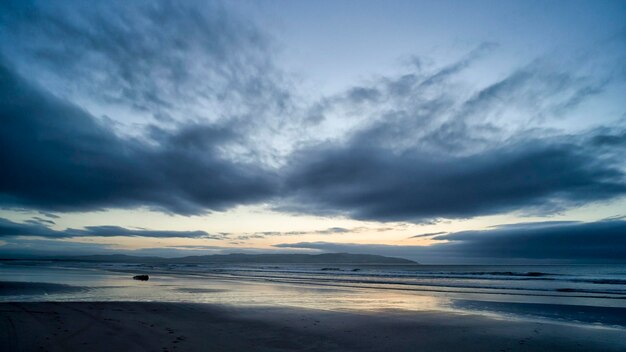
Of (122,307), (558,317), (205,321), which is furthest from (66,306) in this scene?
(558,317)

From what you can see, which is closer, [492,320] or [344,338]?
[344,338]

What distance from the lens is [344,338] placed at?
1102cm

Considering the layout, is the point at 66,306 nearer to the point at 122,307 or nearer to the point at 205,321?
the point at 122,307

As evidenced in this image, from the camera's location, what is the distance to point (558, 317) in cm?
1634

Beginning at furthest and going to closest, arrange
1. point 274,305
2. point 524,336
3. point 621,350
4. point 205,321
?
point 274,305 < point 205,321 < point 524,336 < point 621,350

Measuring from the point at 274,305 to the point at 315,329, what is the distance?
24.2 ft

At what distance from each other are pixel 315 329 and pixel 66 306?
473 inches

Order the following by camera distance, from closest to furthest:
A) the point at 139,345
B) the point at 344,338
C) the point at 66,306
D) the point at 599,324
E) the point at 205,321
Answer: the point at 139,345 < the point at 344,338 < the point at 205,321 < the point at 599,324 < the point at 66,306

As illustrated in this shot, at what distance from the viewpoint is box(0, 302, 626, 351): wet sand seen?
9.74 meters

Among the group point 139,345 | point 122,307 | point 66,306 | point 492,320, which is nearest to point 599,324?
point 492,320

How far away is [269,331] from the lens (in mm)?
11906

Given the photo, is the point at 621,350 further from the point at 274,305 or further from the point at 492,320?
the point at 274,305

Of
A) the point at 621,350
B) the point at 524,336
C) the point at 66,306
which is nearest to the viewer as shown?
the point at 621,350

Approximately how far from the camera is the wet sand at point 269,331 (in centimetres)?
974
